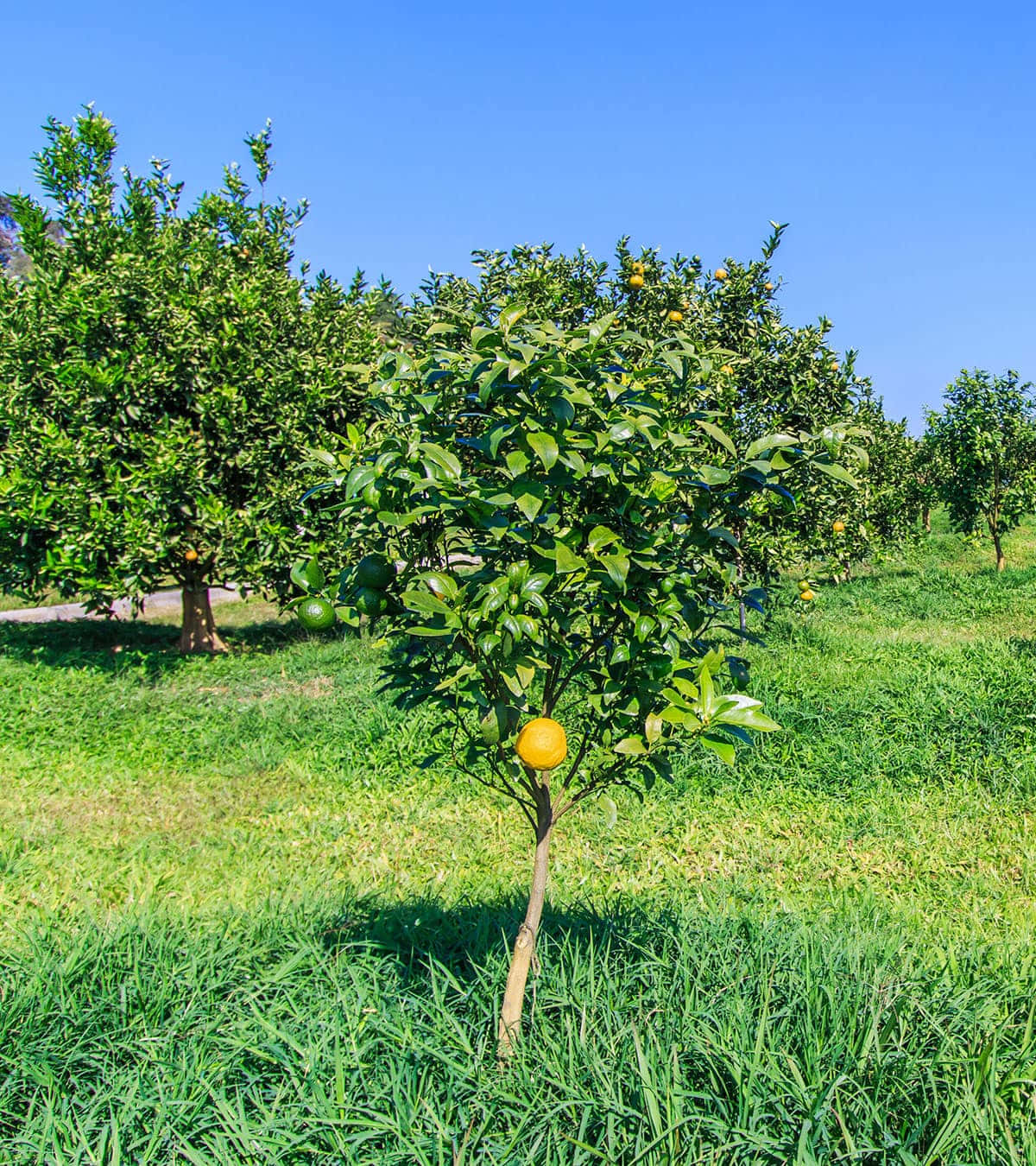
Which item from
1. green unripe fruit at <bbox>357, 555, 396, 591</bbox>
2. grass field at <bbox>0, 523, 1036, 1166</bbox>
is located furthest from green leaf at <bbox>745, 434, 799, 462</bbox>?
grass field at <bbox>0, 523, 1036, 1166</bbox>

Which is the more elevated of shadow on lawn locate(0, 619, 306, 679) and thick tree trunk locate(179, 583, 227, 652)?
thick tree trunk locate(179, 583, 227, 652)

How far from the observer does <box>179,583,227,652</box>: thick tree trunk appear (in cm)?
898

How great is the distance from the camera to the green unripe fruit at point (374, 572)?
213cm

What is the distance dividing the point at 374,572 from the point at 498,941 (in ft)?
4.84

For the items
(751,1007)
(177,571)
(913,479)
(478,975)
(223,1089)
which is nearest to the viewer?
(223,1089)

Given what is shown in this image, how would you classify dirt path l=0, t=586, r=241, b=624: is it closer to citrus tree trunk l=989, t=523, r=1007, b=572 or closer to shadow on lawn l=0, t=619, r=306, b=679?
shadow on lawn l=0, t=619, r=306, b=679

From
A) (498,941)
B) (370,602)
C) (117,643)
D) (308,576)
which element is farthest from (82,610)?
(370,602)

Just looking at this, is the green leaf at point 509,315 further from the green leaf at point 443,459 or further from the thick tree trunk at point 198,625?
the thick tree trunk at point 198,625

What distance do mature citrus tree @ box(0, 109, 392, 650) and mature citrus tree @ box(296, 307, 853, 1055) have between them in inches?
238

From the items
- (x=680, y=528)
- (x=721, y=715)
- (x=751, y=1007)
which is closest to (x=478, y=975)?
(x=751, y=1007)

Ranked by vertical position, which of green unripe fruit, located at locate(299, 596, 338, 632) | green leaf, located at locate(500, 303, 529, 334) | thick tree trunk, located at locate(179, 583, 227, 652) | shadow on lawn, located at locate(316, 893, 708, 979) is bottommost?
shadow on lawn, located at locate(316, 893, 708, 979)

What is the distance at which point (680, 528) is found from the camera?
2264 millimetres

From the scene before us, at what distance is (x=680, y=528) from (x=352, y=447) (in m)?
0.83

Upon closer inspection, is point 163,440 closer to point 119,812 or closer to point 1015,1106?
point 119,812
